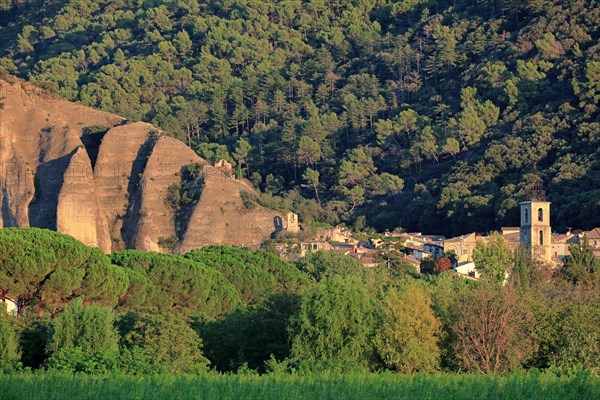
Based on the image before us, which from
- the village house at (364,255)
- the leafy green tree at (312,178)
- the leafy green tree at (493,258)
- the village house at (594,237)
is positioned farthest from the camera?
the leafy green tree at (312,178)

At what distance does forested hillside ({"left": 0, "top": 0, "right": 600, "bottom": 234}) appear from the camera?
297ft

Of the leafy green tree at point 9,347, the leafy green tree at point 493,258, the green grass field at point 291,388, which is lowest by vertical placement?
the green grass field at point 291,388

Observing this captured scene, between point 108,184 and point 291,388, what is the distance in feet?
178

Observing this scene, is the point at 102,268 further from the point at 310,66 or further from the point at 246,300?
the point at 310,66

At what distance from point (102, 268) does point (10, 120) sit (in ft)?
112

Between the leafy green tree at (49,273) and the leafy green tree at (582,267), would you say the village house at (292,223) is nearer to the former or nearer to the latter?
the leafy green tree at (582,267)

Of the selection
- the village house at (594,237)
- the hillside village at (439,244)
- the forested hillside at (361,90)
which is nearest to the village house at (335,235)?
the hillside village at (439,244)

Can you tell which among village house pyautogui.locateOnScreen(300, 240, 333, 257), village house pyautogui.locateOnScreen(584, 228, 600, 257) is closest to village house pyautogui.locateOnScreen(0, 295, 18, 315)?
village house pyautogui.locateOnScreen(300, 240, 333, 257)

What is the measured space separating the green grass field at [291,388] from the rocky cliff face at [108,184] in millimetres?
44248

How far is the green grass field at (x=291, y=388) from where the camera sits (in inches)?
1021

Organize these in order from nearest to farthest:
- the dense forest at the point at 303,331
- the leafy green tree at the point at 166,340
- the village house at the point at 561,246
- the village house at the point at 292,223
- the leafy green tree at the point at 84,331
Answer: the dense forest at the point at 303,331
the leafy green tree at the point at 166,340
the leafy green tree at the point at 84,331
the village house at the point at 561,246
the village house at the point at 292,223

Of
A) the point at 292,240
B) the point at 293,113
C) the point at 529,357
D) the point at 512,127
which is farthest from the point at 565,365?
the point at 293,113

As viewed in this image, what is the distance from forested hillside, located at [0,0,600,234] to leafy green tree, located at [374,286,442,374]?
44108mm

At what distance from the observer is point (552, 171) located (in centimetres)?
8675
